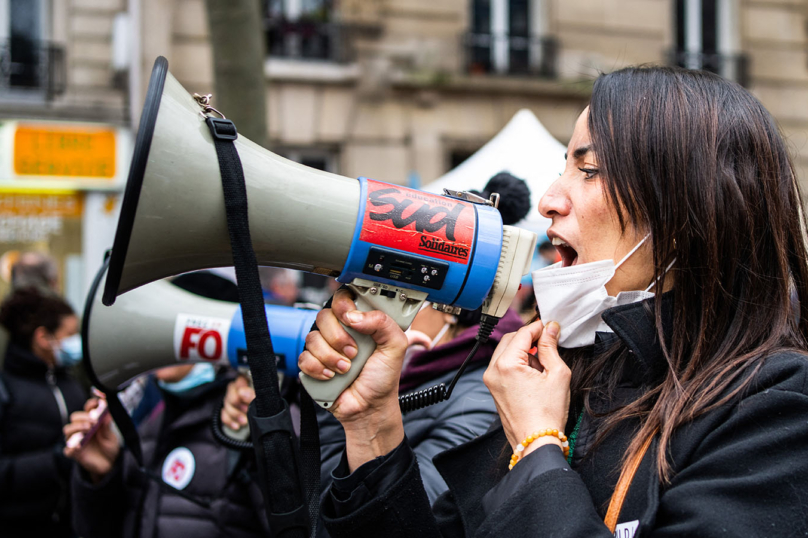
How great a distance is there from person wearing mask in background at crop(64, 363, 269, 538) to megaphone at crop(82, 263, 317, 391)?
15.8 inches

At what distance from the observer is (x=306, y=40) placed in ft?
30.0

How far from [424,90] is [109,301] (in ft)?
27.0

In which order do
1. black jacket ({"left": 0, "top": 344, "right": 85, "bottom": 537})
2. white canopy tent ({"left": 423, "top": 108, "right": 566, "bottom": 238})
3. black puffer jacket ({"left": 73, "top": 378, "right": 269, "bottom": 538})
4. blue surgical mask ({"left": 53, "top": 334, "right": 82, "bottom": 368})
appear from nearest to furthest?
black puffer jacket ({"left": 73, "top": 378, "right": 269, "bottom": 538}), black jacket ({"left": 0, "top": 344, "right": 85, "bottom": 537}), white canopy tent ({"left": 423, "top": 108, "right": 566, "bottom": 238}), blue surgical mask ({"left": 53, "top": 334, "right": 82, "bottom": 368})

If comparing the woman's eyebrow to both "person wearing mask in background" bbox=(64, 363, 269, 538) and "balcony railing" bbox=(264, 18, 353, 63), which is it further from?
"balcony railing" bbox=(264, 18, 353, 63)

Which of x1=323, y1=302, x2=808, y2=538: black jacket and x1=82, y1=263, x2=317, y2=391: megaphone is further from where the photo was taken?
x1=82, y1=263, x2=317, y2=391: megaphone

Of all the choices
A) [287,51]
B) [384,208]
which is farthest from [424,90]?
[384,208]

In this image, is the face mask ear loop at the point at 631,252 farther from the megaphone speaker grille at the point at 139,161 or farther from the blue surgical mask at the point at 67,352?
the blue surgical mask at the point at 67,352

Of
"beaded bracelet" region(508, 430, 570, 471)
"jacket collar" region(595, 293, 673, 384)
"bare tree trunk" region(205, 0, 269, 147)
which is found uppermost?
"bare tree trunk" region(205, 0, 269, 147)

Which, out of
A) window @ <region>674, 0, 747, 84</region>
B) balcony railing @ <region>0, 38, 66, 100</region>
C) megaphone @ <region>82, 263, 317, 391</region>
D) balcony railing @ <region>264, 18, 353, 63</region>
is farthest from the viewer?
window @ <region>674, 0, 747, 84</region>

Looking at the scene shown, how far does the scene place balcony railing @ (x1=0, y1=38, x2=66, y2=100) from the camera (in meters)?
8.30

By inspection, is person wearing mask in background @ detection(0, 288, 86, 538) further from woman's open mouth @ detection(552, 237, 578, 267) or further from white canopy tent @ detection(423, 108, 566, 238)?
woman's open mouth @ detection(552, 237, 578, 267)

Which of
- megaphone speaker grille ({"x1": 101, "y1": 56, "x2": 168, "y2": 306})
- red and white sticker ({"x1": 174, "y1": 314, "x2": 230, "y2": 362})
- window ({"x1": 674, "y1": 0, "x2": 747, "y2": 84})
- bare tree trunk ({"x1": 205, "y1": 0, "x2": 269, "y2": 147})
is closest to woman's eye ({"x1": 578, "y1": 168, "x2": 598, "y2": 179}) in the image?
megaphone speaker grille ({"x1": 101, "y1": 56, "x2": 168, "y2": 306})

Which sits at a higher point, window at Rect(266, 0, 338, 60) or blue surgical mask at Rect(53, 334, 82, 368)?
window at Rect(266, 0, 338, 60)

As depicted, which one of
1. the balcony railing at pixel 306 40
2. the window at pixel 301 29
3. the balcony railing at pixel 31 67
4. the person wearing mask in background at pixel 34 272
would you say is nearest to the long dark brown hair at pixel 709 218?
the person wearing mask in background at pixel 34 272
